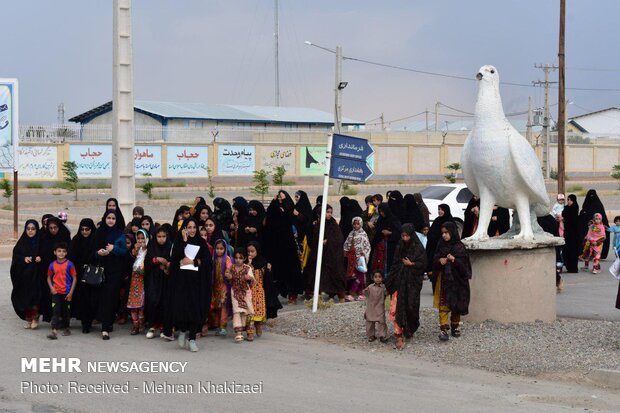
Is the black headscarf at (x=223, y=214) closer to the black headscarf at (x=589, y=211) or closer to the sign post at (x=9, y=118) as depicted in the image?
the black headscarf at (x=589, y=211)

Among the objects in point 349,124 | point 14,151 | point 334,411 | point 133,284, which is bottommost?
point 334,411

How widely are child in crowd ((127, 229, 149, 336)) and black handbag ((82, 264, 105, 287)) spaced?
324 mm

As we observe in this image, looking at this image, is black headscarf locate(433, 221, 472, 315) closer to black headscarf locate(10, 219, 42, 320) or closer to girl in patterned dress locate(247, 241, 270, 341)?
girl in patterned dress locate(247, 241, 270, 341)

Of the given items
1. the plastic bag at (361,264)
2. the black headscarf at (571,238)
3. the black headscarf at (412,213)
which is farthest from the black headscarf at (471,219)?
the black headscarf at (571,238)

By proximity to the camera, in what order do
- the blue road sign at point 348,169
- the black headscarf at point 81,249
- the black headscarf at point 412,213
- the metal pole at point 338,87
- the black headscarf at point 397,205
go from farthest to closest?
1. the metal pole at point 338,87
2. the black headscarf at point 412,213
3. the black headscarf at point 397,205
4. the blue road sign at point 348,169
5. the black headscarf at point 81,249

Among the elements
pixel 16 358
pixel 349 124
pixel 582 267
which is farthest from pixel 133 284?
pixel 349 124

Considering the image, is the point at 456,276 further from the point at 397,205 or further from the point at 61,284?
the point at 397,205

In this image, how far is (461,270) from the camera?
32.3 feet

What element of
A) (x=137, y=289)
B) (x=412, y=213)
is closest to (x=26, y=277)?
(x=137, y=289)

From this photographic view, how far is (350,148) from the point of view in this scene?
12062 mm

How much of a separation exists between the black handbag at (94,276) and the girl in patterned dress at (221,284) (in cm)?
118

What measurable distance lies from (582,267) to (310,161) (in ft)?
114

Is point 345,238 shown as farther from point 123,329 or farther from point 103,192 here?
point 103,192

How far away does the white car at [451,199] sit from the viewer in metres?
20.6
